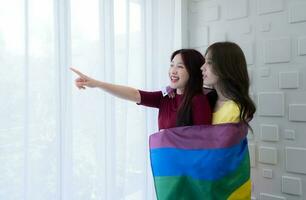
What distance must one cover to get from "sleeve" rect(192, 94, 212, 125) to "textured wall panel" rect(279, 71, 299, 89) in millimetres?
454

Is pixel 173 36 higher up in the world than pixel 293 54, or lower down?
higher up

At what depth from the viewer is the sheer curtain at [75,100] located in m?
1.15

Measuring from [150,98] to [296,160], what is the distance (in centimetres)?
73

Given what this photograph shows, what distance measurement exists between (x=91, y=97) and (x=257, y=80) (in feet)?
2.69

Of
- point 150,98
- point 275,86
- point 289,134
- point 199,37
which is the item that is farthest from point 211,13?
point 289,134

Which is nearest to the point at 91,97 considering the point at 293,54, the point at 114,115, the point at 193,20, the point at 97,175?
the point at 114,115

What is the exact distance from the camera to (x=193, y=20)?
1.85 m

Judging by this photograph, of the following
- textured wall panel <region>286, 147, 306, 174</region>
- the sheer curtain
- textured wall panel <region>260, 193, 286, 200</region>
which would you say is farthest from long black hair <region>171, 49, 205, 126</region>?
textured wall panel <region>260, 193, 286, 200</region>

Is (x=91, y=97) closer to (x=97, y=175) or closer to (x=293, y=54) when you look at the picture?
(x=97, y=175)

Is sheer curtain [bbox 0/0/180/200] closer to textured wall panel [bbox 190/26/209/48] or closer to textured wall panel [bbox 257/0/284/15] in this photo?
textured wall panel [bbox 190/26/209/48]

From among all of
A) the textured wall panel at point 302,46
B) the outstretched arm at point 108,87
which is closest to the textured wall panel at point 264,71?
the textured wall panel at point 302,46

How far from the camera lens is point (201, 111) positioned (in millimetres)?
1252

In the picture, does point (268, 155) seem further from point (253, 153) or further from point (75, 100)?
point (75, 100)

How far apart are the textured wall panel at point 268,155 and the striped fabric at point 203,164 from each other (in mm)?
399
